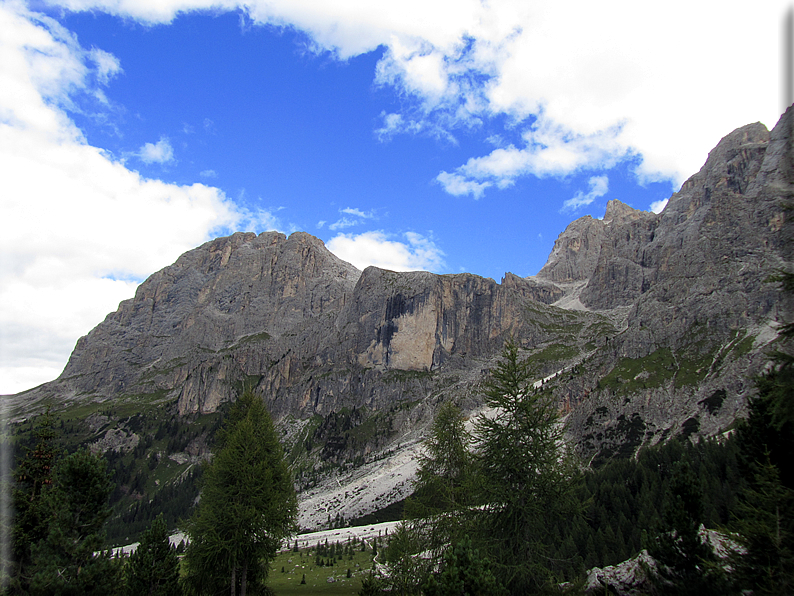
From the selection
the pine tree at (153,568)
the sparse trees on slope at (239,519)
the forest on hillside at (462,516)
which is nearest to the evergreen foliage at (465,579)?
the forest on hillside at (462,516)

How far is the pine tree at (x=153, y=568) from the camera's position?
24.2m

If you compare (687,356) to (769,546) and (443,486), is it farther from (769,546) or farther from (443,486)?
(769,546)

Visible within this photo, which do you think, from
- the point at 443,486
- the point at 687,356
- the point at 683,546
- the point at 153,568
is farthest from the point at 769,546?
the point at 687,356

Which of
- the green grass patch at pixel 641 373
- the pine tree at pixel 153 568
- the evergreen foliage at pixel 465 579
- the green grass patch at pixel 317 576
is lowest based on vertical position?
the green grass patch at pixel 317 576

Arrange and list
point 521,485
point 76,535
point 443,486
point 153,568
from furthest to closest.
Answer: point 153,568 → point 443,486 → point 76,535 → point 521,485

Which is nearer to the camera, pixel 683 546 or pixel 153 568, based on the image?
pixel 683 546

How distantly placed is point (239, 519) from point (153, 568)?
16.5 ft

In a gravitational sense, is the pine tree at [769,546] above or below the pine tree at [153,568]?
above

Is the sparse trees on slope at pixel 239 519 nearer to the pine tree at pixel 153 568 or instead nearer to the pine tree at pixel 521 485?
the pine tree at pixel 153 568

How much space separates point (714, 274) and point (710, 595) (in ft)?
662

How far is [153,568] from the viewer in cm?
2469

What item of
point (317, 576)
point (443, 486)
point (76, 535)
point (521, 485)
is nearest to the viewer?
point (521, 485)

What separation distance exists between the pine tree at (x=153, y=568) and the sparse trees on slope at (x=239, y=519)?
167 centimetres

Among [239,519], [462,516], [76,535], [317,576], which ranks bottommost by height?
[317,576]
